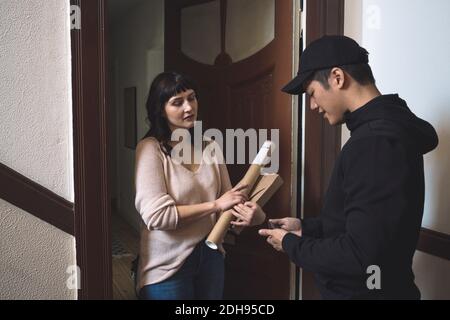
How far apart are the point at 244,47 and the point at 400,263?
145cm

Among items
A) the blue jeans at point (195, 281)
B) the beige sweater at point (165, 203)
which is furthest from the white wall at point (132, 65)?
the blue jeans at point (195, 281)

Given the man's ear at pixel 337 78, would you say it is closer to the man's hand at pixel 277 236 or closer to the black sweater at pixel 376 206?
the black sweater at pixel 376 206

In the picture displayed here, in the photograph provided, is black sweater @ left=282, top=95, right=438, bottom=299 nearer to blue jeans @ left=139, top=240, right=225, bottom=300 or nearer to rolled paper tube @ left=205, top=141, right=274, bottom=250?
rolled paper tube @ left=205, top=141, right=274, bottom=250

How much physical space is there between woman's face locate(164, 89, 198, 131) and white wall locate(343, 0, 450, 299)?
0.68 meters

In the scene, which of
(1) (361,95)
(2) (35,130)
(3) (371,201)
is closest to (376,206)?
(3) (371,201)

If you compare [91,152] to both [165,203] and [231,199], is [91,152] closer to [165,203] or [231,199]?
[165,203]

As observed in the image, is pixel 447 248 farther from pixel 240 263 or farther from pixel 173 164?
pixel 240 263

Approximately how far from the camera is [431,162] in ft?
4.45

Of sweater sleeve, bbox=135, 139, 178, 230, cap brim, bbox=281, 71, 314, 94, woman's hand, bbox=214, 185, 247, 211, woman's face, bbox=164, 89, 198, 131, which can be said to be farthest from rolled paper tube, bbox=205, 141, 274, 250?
cap brim, bbox=281, 71, 314, 94

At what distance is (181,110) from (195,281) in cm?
62

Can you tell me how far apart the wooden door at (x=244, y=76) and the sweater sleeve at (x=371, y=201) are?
2.61ft

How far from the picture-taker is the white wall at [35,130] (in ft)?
3.98

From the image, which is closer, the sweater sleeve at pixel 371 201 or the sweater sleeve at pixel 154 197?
the sweater sleeve at pixel 371 201

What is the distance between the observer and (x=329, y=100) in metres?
1.06
